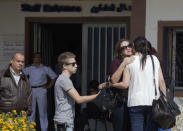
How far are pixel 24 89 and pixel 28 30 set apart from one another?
3.49m

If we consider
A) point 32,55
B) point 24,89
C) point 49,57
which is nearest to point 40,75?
point 32,55

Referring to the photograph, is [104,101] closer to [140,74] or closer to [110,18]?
[140,74]

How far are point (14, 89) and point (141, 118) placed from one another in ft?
5.97

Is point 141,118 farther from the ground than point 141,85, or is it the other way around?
point 141,85

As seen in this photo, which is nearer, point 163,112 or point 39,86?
point 163,112

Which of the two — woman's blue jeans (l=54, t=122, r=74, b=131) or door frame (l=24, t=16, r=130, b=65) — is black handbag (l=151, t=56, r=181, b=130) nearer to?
woman's blue jeans (l=54, t=122, r=74, b=131)

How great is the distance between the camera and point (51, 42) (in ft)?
33.3

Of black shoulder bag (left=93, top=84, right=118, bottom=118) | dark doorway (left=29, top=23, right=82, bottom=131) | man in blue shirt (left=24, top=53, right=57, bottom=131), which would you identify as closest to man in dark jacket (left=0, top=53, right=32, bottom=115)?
black shoulder bag (left=93, top=84, right=118, bottom=118)

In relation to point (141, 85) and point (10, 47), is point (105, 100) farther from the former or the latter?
point (10, 47)

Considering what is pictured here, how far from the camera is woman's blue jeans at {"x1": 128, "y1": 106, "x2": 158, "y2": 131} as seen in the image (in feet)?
16.1

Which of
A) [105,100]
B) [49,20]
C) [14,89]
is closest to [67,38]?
[49,20]

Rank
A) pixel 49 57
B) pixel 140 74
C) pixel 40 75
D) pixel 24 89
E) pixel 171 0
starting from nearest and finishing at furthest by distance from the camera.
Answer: pixel 140 74 → pixel 24 89 → pixel 171 0 → pixel 40 75 → pixel 49 57

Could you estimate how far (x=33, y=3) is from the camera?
9.09m

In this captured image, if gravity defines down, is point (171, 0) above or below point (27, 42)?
above
